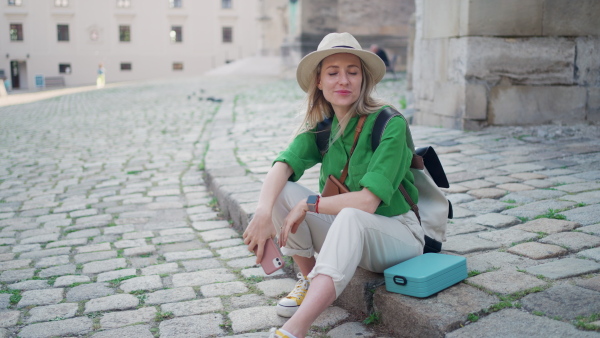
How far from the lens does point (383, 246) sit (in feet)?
9.09

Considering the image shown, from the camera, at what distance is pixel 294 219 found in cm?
286

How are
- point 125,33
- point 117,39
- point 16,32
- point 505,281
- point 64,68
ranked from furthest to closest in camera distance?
point 125,33 < point 117,39 < point 64,68 < point 16,32 < point 505,281

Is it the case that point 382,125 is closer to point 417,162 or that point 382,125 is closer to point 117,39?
point 417,162

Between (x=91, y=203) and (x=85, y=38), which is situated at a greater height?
(x=85, y=38)

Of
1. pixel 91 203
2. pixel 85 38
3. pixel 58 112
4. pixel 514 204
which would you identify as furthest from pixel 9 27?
pixel 514 204

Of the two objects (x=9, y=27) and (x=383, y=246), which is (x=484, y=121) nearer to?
(x=383, y=246)

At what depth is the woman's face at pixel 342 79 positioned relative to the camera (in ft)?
9.66

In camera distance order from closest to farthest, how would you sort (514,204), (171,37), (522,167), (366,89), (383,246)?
(383,246) < (366,89) < (514,204) < (522,167) < (171,37)

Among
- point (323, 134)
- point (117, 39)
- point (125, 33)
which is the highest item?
point (125, 33)

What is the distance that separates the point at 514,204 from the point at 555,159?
1.73m

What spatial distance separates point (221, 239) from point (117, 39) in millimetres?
43011

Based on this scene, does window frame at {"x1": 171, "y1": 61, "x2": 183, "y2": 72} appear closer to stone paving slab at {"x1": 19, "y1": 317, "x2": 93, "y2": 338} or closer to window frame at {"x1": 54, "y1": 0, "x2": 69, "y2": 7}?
window frame at {"x1": 54, "y1": 0, "x2": 69, "y2": 7}

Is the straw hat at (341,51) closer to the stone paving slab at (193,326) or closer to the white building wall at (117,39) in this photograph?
the stone paving slab at (193,326)

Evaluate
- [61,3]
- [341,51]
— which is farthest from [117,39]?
[341,51]
